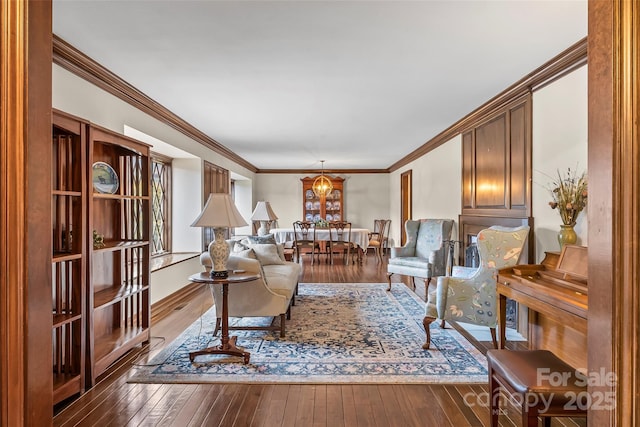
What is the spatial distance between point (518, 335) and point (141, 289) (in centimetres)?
337

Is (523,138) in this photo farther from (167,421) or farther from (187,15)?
(167,421)

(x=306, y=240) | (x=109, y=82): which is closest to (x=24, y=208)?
(x=109, y=82)

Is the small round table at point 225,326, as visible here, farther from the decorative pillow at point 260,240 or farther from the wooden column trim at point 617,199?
the wooden column trim at point 617,199

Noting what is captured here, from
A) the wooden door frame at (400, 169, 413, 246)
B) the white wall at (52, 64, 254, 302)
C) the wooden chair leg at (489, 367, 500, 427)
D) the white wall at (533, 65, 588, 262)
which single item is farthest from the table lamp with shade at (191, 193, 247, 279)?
the wooden door frame at (400, 169, 413, 246)

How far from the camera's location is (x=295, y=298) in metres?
4.61

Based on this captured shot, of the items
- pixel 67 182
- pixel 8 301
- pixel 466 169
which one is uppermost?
pixel 466 169

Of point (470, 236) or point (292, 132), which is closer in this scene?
point (470, 236)

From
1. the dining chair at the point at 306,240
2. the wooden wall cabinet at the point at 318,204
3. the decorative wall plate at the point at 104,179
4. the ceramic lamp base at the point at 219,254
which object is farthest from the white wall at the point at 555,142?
the wooden wall cabinet at the point at 318,204

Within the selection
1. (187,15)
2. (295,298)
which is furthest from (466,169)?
(187,15)

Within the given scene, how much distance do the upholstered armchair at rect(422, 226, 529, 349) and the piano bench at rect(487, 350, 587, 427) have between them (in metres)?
1.22

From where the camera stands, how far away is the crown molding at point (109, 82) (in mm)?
2443

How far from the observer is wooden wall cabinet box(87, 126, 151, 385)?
2.73 meters

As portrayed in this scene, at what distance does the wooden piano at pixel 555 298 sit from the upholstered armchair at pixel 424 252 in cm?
165

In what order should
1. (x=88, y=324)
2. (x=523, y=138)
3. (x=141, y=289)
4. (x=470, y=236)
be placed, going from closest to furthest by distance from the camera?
1. (x=88, y=324)
2. (x=141, y=289)
3. (x=523, y=138)
4. (x=470, y=236)
